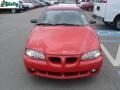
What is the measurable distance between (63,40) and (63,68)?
33.8 inches

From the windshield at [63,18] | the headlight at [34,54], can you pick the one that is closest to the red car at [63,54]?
the headlight at [34,54]

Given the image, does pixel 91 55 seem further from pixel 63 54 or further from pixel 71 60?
pixel 63 54

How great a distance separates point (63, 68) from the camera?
5945 millimetres

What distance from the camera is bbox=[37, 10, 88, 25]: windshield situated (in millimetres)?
7871

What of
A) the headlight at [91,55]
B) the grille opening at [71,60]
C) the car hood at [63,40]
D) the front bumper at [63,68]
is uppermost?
the car hood at [63,40]

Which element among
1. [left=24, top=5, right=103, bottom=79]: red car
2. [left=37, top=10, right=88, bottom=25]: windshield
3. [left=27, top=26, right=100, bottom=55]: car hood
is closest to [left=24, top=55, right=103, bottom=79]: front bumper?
[left=24, top=5, right=103, bottom=79]: red car

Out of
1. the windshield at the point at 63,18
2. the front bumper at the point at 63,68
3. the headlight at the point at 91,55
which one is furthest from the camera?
the windshield at the point at 63,18

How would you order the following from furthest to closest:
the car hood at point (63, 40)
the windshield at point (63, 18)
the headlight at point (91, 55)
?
the windshield at point (63, 18) < the car hood at point (63, 40) < the headlight at point (91, 55)

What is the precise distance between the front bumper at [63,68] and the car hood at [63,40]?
0.26m

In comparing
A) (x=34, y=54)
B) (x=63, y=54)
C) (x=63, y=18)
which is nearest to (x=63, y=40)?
(x=63, y=54)

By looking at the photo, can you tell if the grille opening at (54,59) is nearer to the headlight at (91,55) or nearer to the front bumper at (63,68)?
the front bumper at (63,68)

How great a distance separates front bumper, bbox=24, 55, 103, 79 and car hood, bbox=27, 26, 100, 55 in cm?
26

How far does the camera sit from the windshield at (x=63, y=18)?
787 cm

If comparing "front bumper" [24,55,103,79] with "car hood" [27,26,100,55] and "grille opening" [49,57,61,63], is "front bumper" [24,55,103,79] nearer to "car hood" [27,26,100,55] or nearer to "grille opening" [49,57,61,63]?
"grille opening" [49,57,61,63]
